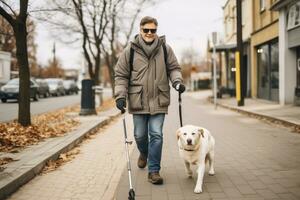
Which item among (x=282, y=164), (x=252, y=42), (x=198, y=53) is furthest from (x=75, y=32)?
(x=198, y=53)

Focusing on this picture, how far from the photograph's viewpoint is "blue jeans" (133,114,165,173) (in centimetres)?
607

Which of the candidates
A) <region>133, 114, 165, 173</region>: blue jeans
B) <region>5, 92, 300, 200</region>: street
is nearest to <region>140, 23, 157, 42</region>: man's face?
<region>133, 114, 165, 173</region>: blue jeans

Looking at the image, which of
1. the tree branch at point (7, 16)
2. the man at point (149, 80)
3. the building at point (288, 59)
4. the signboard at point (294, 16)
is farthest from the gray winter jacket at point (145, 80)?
the building at point (288, 59)

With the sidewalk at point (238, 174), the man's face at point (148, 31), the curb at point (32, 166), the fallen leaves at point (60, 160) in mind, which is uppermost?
the man's face at point (148, 31)

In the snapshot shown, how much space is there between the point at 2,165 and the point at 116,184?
1770 millimetres

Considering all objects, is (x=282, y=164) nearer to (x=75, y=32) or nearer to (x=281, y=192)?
(x=281, y=192)

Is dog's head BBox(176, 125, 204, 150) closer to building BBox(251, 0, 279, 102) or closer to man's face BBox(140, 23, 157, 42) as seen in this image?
man's face BBox(140, 23, 157, 42)

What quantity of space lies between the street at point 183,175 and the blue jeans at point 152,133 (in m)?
0.30

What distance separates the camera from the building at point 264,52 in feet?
76.0

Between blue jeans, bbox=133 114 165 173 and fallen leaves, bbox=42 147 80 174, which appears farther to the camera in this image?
fallen leaves, bbox=42 147 80 174

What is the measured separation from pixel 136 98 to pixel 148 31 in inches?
34.2

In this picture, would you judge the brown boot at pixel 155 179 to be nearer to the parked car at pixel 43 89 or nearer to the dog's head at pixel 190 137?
the dog's head at pixel 190 137

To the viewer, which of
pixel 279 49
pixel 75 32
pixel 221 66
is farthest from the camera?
pixel 221 66

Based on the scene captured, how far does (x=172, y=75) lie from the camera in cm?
623
